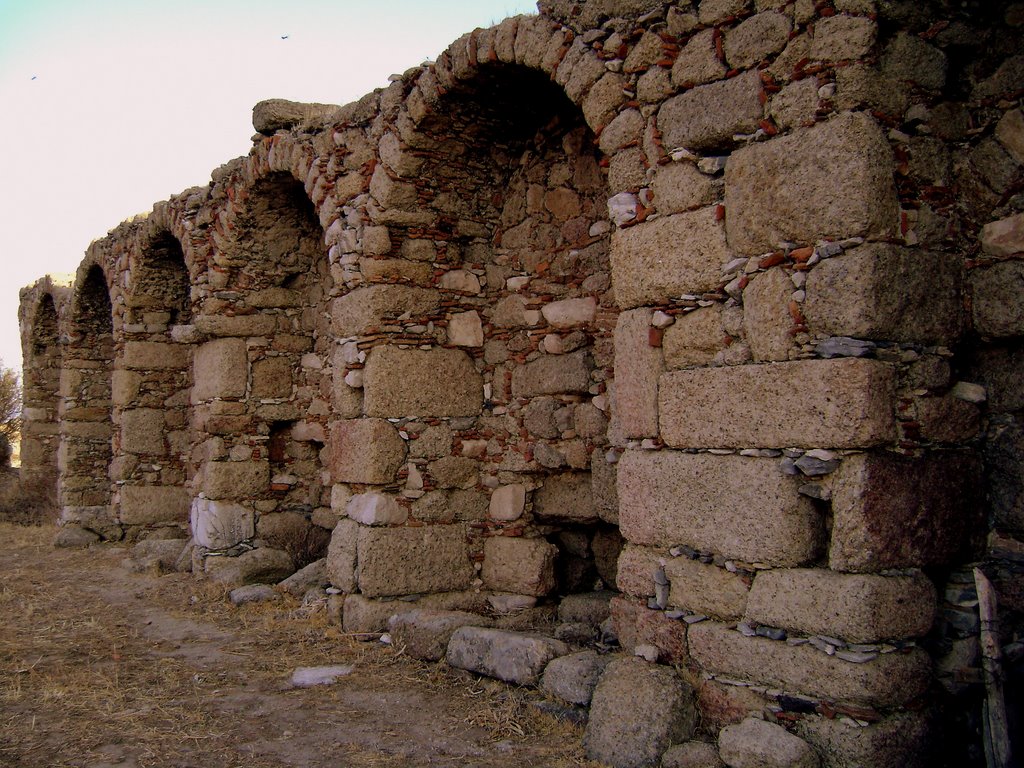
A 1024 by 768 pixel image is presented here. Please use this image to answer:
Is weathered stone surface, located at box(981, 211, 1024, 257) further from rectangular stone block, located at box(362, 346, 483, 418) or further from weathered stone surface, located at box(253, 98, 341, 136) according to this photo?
weathered stone surface, located at box(253, 98, 341, 136)

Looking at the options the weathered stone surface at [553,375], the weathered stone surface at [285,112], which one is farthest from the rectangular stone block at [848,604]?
the weathered stone surface at [285,112]

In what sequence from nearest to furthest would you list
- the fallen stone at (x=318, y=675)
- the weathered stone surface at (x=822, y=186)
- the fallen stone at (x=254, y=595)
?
the weathered stone surface at (x=822, y=186) → the fallen stone at (x=318, y=675) → the fallen stone at (x=254, y=595)

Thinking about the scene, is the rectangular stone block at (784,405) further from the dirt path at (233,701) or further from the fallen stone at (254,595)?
the fallen stone at (254,595)

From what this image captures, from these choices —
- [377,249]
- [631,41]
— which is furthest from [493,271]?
[631,41]

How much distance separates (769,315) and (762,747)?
63.4 inches

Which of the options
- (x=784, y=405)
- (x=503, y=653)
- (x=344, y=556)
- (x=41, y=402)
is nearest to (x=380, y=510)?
(x=344, y=556)

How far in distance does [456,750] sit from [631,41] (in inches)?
131

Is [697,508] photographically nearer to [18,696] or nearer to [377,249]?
[377,249]

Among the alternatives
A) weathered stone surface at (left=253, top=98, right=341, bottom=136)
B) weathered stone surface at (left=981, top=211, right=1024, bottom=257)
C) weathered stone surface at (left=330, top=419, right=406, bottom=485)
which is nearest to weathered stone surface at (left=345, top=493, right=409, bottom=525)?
weathered stone surface at (left=330, top=419, right=406, bottom=485)

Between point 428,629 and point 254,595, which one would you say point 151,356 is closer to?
point 254,595

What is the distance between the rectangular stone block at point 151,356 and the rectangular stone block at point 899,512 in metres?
8.60

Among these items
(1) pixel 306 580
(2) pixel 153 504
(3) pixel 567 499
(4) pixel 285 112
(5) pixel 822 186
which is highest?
(4) pixel 285 112

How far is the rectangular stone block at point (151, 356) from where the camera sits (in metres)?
9.98

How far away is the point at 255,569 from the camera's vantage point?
7.48m
